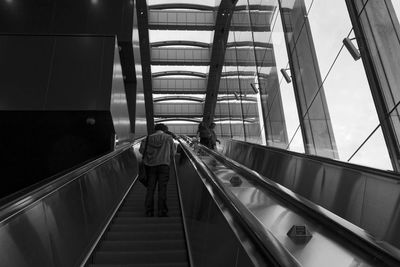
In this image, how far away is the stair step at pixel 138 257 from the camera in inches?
167

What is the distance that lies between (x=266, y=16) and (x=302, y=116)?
658 centimetres

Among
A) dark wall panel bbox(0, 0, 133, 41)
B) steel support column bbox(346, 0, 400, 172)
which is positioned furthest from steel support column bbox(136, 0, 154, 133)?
steel support column bbox(346, 0, 400, 172)

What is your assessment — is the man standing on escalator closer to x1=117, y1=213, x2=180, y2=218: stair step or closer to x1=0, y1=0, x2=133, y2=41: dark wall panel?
x1=117, y1=213, x2=180, y2=218: stair step

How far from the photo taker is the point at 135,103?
19141mm

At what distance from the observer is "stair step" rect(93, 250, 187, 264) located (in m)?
4.25

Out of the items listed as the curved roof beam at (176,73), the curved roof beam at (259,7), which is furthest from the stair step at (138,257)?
the curved roof beam at (176,73)

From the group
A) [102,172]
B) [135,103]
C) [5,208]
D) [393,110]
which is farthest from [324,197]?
[135,103]

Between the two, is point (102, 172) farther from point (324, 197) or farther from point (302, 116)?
point (302, 116)

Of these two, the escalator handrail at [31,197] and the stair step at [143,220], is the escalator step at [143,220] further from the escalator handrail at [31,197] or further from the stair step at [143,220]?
the escalator handrail at [31,197]

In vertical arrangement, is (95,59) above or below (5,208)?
above

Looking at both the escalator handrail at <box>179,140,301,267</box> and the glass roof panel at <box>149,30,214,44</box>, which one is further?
the glass roof panel at <box>149,30,214,44</box>

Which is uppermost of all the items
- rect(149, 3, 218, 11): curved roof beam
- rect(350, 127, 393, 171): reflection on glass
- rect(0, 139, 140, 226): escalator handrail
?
rect(149, 3, 218, 11): curved roof beam

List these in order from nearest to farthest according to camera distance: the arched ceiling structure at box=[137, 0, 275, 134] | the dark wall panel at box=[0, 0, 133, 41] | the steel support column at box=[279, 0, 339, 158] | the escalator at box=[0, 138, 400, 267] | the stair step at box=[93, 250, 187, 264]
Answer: the escalator at box=[0, 138, 400, 267]
the stair step at box=[93, 250, 187, 264]
the steel support column at box=[279, 0, 339, 158]
the dark wall panel at box=[0, 0, 133, 41]
the arched ceiling structure at box=[137, 0, 275, 134]

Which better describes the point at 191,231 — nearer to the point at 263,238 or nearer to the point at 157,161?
the point at 157,161
